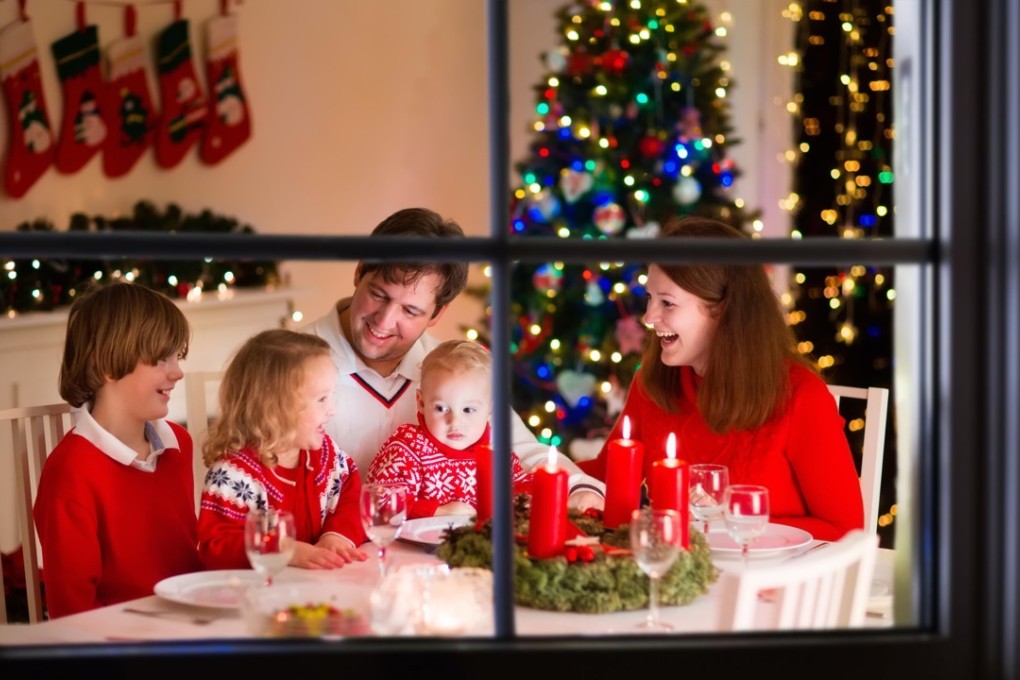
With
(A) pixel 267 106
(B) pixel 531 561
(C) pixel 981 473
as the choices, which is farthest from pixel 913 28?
(A) pixel 267 106

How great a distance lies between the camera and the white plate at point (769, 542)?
1.96 meters

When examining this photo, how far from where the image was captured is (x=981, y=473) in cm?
114

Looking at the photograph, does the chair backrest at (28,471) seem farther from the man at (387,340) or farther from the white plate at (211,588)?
the white plate at (211,588)

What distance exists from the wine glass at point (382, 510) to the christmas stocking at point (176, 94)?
10.5ft

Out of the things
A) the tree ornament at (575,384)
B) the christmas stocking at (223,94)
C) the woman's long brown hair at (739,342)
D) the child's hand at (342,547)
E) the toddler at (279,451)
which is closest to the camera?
the child's hand at (342,547)

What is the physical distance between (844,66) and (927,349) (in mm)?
3851

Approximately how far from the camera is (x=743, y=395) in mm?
2463

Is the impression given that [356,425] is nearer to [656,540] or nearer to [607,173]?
[656,540]

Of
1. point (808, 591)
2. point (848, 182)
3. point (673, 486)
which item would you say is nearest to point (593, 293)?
point (848, 182)

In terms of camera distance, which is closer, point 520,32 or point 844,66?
point 844,66

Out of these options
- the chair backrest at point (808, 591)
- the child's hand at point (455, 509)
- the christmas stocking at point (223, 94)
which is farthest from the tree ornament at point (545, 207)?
the chair backrest at point (808, 591)

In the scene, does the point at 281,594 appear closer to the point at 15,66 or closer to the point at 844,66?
the point at 15,66

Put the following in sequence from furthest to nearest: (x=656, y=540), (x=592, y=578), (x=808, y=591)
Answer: (x=592, y=578)
(x=656, y=540)
(x=808, y=591)

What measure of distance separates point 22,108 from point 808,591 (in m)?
3.62
